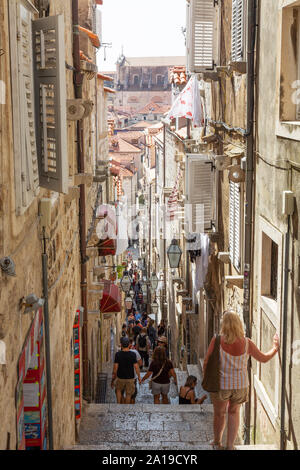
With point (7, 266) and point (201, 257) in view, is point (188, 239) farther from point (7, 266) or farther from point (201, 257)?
point (7, 266)

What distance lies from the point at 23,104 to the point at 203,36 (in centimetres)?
834

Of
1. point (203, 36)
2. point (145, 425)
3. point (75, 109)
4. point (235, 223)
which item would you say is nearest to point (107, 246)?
point (235, 223)

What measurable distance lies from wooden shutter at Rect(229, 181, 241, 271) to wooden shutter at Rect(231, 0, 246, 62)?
2.04 meters

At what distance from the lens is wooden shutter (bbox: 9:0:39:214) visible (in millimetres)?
4430

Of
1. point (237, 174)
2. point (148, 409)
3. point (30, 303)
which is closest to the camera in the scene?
point (30, 303)

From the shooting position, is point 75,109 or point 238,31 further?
point 238,31

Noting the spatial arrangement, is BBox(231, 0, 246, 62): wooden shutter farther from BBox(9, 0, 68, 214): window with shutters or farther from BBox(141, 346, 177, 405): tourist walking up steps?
BBox(141, 346, 177, 405): tourist walking up steps

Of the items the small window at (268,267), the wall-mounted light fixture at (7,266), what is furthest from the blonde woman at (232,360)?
the wall-mounted light fixture at (7,266)

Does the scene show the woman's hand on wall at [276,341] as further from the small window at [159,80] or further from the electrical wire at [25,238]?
the small window at [159,80]

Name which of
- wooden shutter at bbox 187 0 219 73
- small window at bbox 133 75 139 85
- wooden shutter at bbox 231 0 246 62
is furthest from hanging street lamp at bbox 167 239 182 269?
small window at bbox 133 75 139 85

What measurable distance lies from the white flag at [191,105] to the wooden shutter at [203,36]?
3.70 ft

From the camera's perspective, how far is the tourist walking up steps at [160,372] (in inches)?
437

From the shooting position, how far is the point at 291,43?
22.2 ft

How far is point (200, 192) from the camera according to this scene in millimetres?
12367
